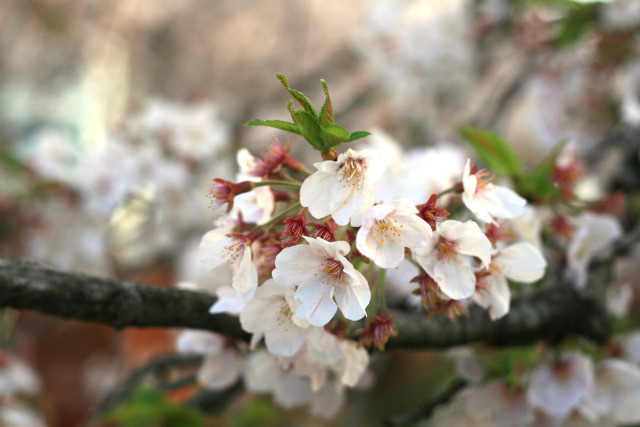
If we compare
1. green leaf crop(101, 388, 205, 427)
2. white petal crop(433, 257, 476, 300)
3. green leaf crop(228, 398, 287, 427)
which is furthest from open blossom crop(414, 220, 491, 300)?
green leaf crop(228, 398, 287, 427)

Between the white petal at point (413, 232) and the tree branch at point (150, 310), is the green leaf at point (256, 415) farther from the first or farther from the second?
the white petal at point (413, 232)

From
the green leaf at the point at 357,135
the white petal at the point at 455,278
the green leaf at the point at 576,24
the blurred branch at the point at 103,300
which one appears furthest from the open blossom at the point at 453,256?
the green leaf at the point at 576,24

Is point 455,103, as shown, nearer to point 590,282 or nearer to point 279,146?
point 590,282

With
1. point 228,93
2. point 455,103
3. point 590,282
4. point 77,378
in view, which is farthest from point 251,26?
point 590,282

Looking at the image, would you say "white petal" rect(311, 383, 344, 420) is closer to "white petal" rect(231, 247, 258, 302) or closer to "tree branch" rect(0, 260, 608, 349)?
"tree branch" rect(0, 260, 608, 349)

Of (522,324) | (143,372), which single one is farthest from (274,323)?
(143,372)
